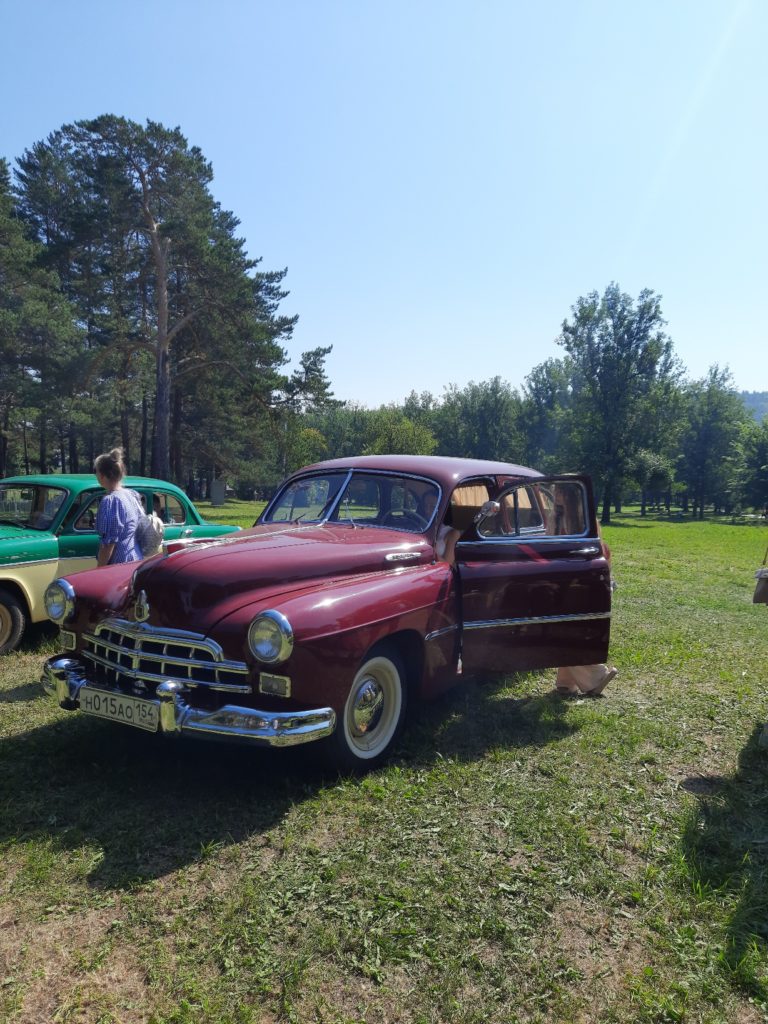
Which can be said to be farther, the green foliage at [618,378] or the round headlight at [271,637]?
the green foliage at [618,378]

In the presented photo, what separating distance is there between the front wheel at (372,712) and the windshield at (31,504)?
432 centimetres

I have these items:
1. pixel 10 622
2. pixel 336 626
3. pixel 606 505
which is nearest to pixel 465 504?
pixel 336 626

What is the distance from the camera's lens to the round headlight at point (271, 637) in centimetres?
343

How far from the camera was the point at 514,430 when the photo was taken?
7012 centimetres

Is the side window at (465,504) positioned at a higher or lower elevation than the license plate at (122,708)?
higher

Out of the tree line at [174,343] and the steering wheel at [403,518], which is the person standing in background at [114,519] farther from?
the tree line at [174,343]

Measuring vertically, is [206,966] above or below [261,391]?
below

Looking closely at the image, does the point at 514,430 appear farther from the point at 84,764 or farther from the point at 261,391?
the point at 84,764

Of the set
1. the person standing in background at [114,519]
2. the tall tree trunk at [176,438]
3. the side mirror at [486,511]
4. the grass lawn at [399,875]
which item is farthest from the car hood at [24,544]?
the tall tree trunk at [176,438]

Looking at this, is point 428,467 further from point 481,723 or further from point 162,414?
point 162,414

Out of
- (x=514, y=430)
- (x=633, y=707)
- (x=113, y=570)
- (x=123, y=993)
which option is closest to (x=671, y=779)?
(x=633, y=707)

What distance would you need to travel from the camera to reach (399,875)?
3.08 meters

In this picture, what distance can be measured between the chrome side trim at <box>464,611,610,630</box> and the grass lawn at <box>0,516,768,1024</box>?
76 cm

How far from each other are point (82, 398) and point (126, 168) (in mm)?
10356
